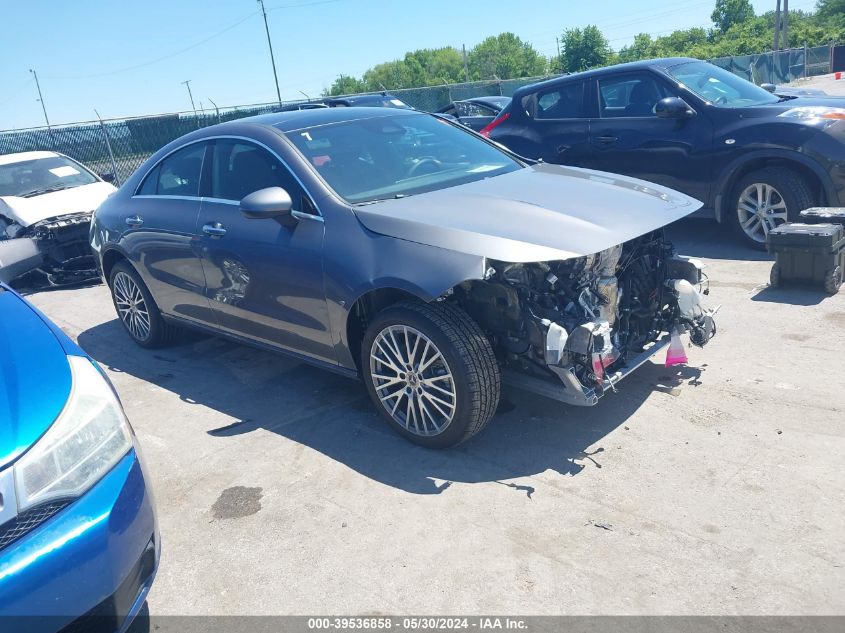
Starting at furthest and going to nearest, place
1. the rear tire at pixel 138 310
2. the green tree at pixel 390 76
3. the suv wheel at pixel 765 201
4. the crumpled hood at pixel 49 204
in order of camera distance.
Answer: the green tree at pixel 390 76 < the crumpled hood at pixel 49 204 < the suv wheel at pixel 765 201 < the rear tire at pixel 138 310

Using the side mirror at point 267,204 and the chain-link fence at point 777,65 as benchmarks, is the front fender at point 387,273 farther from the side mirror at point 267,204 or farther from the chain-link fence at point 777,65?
the chain-link fence at point 777,65

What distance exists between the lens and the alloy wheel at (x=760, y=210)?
686cm

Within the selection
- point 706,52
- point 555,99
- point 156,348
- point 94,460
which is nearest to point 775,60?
point 706,52

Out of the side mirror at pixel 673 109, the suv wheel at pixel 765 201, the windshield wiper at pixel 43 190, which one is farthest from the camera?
the windshield wiper at pixel 43 190

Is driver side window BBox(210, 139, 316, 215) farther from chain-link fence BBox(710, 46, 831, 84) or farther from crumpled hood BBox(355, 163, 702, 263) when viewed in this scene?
chain-link fence BBox(710, 46, 831, 84)

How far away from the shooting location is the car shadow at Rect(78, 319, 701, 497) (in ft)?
12.4

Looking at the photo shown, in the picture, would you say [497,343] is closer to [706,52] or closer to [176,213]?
[176,213]

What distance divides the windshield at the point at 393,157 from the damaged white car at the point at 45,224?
17.9ft

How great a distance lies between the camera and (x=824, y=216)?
5.95 metres

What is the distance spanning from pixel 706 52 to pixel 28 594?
211 ft

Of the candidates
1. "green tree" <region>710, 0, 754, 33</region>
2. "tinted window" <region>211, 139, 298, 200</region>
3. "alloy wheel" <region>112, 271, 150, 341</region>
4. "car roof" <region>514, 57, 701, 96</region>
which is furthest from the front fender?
"green tree" <region>710, 0, 754, 33</region>

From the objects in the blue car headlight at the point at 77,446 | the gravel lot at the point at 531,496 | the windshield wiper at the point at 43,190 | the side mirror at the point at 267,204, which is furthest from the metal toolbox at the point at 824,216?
the windshield wiper at the point at 43,190

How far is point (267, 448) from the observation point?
422 cm

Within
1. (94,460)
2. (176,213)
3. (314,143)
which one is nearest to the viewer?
(94,460)
